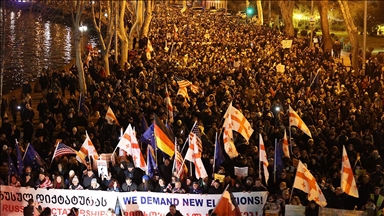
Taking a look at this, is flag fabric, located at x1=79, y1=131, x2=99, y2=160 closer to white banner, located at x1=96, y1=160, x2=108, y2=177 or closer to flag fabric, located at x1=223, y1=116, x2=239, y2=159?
white banner, located at x1=96, y1=160, x2=108, y2=177

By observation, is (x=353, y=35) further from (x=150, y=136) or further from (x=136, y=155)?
(x=136, y=155)

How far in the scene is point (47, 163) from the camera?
16625mm

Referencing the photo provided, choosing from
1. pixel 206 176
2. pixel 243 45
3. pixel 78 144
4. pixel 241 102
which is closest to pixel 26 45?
pixel 243 45

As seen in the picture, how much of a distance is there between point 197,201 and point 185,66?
1873cm

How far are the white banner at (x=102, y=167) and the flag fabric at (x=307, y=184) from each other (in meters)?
3.77

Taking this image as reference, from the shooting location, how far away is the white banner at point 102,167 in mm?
15258

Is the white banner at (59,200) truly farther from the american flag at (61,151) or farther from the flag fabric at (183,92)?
the flag fabric at (183,92)

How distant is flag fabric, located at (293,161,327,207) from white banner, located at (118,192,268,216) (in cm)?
67

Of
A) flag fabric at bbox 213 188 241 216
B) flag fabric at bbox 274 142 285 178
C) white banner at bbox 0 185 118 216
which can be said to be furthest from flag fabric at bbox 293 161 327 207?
white banner at bbox 0 185 118 216

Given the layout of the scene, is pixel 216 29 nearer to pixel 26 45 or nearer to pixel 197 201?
pixel 26 45

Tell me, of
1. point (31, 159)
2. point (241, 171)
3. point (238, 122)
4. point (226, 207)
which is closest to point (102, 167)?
point (31, 159)

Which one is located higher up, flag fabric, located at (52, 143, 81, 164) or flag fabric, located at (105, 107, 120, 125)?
flag fabric, located at (52, 143, 81, 164)

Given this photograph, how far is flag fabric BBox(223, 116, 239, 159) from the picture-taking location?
16.8 m

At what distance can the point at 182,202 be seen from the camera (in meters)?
14.2
